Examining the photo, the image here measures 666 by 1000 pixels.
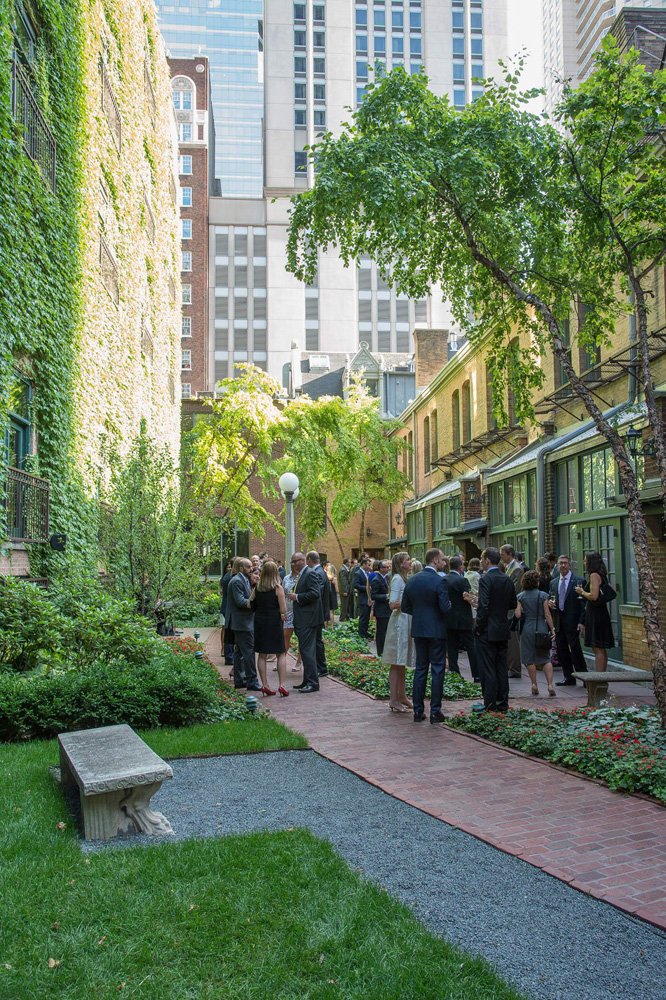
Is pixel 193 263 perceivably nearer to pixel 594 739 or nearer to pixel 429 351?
pixel 429 351

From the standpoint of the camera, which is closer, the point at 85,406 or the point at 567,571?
the point at 567,571

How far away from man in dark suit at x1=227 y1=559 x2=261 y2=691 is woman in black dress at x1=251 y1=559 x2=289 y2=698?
163 millimetres

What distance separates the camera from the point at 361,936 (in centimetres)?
364

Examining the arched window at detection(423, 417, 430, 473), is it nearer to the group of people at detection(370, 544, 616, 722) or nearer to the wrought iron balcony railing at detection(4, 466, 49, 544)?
the group of people at detection(370, 544, 616, 722)

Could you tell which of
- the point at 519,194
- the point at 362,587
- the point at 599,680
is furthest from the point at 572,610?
the point at 362,587

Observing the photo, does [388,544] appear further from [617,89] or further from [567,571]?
[617,89]

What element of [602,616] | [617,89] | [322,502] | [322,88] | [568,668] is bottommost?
[568,668]

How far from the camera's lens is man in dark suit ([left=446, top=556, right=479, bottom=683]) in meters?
11.8

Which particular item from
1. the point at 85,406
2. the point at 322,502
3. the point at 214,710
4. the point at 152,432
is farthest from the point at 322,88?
the point at 214,710

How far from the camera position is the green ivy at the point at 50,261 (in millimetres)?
10062

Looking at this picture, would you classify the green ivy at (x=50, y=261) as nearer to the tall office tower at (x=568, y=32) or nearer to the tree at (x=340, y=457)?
the tree at (x=340, y=457)

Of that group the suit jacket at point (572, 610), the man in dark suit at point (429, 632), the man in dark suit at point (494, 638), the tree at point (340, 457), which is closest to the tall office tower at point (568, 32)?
the tree at point (340, 457)

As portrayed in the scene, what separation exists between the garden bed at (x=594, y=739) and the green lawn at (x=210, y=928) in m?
2.88

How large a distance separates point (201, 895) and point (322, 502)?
32453mm
